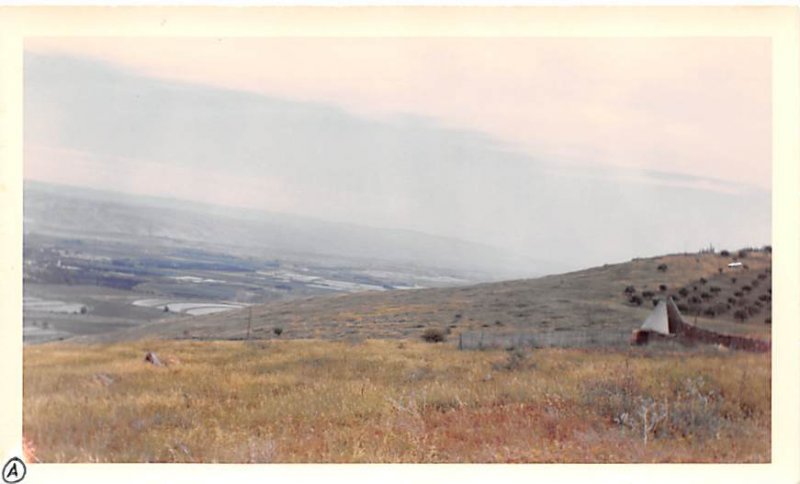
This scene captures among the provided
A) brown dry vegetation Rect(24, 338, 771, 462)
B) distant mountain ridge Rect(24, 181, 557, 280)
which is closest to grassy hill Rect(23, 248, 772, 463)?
brown dry vegetation Rect(24, 338, 771, 462)

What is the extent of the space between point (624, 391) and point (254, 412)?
320cm

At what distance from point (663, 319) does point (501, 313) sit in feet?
4.63

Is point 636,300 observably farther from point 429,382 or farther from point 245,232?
point 245,232

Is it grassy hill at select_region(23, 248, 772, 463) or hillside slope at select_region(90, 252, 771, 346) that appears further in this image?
hillside slope at select_region(90, 252, 771, 346)

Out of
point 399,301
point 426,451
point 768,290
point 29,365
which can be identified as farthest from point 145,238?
point 768,290

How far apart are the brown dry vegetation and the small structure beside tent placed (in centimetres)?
10

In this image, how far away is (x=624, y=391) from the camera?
6992 mm

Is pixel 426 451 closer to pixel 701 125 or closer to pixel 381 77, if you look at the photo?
pixel 381 77

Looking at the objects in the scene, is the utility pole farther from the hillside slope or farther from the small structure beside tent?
the small structure beside tent

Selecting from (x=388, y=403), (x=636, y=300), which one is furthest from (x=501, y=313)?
(x=388, y=403)

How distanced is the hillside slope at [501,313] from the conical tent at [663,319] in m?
0.08

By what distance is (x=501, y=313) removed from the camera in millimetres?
7199

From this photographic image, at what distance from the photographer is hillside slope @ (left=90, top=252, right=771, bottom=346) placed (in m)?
7.07

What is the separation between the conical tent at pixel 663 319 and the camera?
7.07 meters
